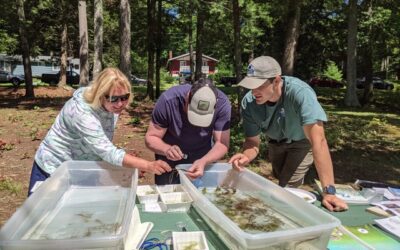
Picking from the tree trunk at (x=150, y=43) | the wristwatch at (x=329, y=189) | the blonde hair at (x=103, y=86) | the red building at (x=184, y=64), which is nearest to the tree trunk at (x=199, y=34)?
the tree trunk at (x=150, y=43)

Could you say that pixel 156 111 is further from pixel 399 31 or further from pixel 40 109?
pixel 399 31

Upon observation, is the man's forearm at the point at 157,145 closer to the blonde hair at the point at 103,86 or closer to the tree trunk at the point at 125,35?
the blonde hair at the point at 103,86

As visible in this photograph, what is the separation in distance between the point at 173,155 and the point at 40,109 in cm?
1177

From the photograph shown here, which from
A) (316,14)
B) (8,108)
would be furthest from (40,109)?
(316,14)

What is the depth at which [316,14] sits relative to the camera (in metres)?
23.7

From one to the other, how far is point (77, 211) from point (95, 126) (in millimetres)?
501

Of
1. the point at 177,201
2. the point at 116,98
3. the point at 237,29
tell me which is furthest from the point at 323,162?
the point at 237,29

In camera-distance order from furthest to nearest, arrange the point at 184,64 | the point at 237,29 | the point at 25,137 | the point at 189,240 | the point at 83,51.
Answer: the point at 184,64, the point at 83,51, the point at 237,29, the point at 25,137, the point at 189,240

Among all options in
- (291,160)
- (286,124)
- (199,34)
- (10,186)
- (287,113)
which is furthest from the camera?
(199,34)

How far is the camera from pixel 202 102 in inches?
100.0

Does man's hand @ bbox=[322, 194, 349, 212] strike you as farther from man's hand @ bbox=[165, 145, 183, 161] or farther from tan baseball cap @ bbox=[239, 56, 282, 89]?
man's hand @ bbox=[165, 145, 183, 161]

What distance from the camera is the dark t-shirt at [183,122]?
3.01 meters

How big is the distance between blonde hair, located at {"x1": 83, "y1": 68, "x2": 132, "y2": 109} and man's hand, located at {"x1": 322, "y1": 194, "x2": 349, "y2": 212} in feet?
4.49

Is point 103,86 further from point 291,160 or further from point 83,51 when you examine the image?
point 83,51
